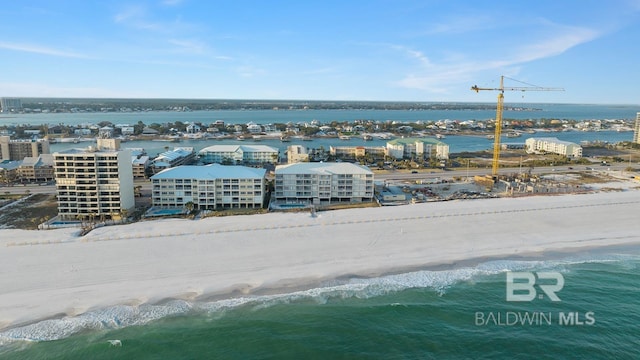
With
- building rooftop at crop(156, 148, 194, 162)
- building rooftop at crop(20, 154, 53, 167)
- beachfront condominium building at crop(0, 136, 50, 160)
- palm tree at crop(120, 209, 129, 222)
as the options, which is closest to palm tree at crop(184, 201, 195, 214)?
palm tree at crop(120, 209, 129, 222)

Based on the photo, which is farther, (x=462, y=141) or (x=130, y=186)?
(x=462, y=141)

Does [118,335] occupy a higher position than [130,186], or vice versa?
[130,186]

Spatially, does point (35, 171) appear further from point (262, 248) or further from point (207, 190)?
point (262, 248)

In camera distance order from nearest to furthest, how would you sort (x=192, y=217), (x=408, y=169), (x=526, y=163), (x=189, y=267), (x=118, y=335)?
1. (x=118, y=335)
2. (x=189, y=267)
3. (x=192, y=217)
4. (x=408, y=169)
5. (x=526, y=163)

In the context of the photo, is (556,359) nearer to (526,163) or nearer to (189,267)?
(189,267)

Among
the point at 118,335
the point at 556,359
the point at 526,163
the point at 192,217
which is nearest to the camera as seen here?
the point at 556,359

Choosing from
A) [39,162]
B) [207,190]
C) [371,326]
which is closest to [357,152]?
[207,190]

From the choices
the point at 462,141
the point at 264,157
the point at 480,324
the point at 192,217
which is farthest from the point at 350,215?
the point at 462,141
